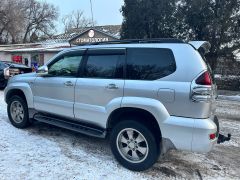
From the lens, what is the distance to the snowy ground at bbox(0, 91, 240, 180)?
4277mm

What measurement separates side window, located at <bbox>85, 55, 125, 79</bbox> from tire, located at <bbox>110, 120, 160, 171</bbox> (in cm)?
81

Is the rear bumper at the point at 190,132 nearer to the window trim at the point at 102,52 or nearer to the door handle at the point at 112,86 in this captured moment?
the door handle at the point at 112,86

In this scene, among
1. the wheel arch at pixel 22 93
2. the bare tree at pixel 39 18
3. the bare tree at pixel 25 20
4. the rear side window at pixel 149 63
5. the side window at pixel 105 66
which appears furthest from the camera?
the bare tree at pixel 39 18

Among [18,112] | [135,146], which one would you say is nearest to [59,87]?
[18,112]

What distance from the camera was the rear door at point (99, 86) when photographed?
4594 millimetres

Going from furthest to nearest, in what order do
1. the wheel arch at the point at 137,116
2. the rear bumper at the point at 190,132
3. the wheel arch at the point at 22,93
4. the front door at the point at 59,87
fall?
the wheel arch at the point at 22,93
the front door at the point at 59,87
the wheel arch at the point at 137,116
the rear bumper at the point at 190,132

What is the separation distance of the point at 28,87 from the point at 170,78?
3266 mm

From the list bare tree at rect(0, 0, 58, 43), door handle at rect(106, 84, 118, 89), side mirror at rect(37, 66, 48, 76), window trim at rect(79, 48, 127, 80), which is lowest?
door handle at rect(106, 84, 118, 89)

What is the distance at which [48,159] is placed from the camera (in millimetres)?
4727

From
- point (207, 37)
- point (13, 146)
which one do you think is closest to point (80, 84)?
point (13, 146)

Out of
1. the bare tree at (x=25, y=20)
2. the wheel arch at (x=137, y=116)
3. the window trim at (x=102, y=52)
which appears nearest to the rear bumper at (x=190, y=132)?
the wheel arch at (x=137, y=116)

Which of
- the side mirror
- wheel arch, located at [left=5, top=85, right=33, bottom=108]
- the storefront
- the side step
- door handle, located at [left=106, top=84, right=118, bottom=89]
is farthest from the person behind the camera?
the storefront

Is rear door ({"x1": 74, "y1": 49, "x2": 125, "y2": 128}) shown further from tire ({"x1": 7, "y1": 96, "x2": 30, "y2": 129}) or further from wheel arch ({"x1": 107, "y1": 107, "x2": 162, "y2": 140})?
tire ({"x1": 7, "y1": 96, "x2": 30, "y2": 129})

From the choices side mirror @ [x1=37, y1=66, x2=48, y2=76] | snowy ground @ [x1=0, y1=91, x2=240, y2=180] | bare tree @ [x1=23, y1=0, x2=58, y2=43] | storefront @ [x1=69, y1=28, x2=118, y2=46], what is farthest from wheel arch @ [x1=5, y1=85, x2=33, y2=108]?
bare tree @ [x1=23, y1=0, x2=58, y2=43]
